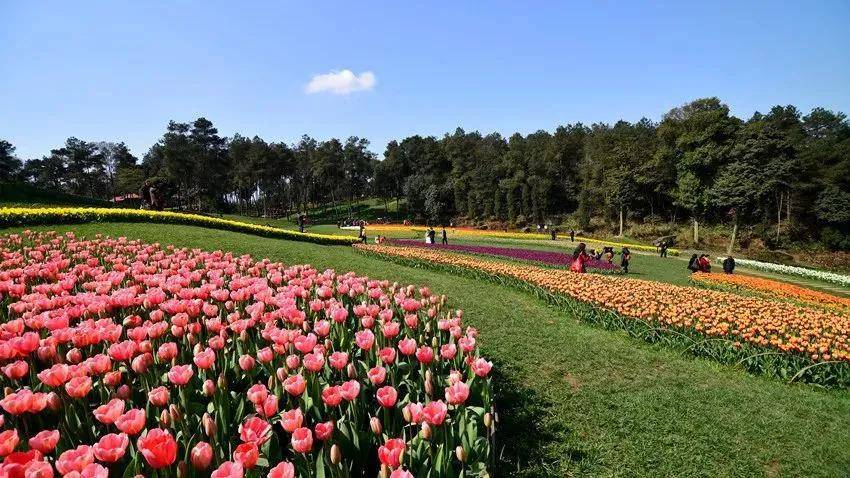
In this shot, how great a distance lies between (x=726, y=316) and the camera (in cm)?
910

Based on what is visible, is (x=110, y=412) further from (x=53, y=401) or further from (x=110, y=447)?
(x=53, y=401)

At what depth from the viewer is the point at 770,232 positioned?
47000 millimetres

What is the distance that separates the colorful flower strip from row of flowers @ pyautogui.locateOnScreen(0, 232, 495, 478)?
615 cm

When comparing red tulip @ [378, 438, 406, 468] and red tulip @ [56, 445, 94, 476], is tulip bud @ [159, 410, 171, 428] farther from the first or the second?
red tulip @ [378, 438, 406, 468]

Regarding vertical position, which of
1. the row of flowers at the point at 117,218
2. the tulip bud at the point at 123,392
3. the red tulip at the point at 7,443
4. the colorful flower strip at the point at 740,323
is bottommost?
the colorful flower strip at the point at 740,323

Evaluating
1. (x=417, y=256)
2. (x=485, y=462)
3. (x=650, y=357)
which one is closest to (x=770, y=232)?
(x=417, y=256)

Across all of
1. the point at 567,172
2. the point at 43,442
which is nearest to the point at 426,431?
the point at 43,442

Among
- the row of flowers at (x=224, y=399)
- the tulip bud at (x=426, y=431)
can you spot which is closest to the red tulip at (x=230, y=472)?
the row of flowers at (x=224, y=399)

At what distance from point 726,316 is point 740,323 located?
0.27m

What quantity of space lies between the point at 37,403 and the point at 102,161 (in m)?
97.1

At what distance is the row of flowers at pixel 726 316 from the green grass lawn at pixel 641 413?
3.00ft

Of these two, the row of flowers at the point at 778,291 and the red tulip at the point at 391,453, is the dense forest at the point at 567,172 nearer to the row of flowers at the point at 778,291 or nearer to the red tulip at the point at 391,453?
the row of flowers at the point at 778,291

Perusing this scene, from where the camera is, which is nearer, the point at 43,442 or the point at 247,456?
the point at 247,456

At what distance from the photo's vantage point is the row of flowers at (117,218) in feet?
52.7
